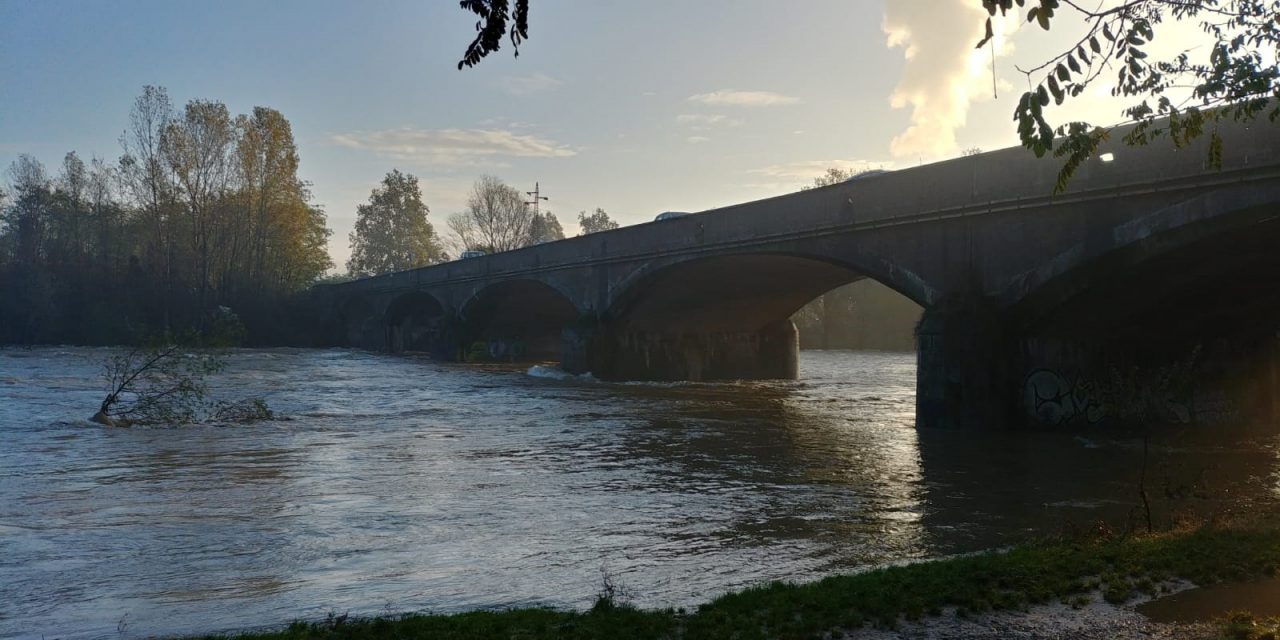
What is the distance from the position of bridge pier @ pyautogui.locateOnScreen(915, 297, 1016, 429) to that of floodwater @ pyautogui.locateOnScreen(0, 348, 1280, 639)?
86cm

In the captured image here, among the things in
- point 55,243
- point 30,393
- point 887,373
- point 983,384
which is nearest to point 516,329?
point 887,373

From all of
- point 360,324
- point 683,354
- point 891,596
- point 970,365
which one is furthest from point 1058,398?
point 360,324

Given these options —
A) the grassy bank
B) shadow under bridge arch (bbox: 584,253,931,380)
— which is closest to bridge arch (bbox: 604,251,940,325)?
shadow under bridge arch (bbox: 584,253,931,380)

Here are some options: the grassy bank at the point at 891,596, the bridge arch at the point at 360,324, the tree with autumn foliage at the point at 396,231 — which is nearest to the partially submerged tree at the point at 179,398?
the grassy bank at the point at 891,596

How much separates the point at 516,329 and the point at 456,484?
5599cm

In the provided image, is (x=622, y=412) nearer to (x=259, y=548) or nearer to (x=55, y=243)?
(x=259, y=548)

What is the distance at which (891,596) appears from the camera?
25.1ft

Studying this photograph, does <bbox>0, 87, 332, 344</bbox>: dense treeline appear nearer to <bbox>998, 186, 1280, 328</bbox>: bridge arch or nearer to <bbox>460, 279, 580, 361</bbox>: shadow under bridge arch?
<bbox>460, 279, 580, 361</bbox>: shadow under bridge arch

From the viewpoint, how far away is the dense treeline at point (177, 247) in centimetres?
7900

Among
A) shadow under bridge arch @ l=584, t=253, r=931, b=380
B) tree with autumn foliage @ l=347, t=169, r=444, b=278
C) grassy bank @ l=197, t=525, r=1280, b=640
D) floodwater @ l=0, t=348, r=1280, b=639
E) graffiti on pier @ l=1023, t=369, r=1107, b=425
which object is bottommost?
floodwater @ l=0, t=348, r=1280, b=639

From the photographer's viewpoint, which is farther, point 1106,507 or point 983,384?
point 983,384

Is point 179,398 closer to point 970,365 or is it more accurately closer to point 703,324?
point 970,365

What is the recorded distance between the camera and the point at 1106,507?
14664 millimetres

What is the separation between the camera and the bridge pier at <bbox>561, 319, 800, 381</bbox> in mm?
47125
